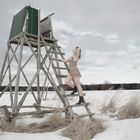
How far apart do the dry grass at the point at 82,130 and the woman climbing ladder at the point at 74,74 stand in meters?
1.62

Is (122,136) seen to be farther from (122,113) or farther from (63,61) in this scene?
(63,61)

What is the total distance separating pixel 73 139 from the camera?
7.60 meters

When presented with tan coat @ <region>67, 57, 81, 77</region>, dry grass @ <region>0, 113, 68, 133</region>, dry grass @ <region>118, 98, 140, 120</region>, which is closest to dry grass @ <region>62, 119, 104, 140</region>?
dry grass @ <region>0, 113, 68, 133</region>

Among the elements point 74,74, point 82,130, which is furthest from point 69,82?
point 82,130

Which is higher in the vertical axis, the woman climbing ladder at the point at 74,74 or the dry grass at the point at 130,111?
the woman climbing ladder at the point at 74,74

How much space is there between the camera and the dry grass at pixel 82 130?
24.9ft

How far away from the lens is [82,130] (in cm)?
771

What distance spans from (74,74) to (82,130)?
8.25 ft

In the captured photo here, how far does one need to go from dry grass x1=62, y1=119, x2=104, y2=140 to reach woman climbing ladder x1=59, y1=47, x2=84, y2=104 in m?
1.62

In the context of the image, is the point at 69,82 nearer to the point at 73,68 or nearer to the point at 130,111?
the point at 73,68

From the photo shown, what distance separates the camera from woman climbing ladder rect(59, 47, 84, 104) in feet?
32.4

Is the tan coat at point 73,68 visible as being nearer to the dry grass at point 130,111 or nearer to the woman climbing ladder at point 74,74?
the woman climbing ladder at point 74,74

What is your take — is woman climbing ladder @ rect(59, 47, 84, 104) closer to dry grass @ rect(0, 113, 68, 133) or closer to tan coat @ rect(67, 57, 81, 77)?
tan coat @ rect(67, 57, 81, 77)

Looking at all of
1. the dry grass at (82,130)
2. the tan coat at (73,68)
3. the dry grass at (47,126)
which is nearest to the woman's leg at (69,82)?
the tan coat at (73,68)
